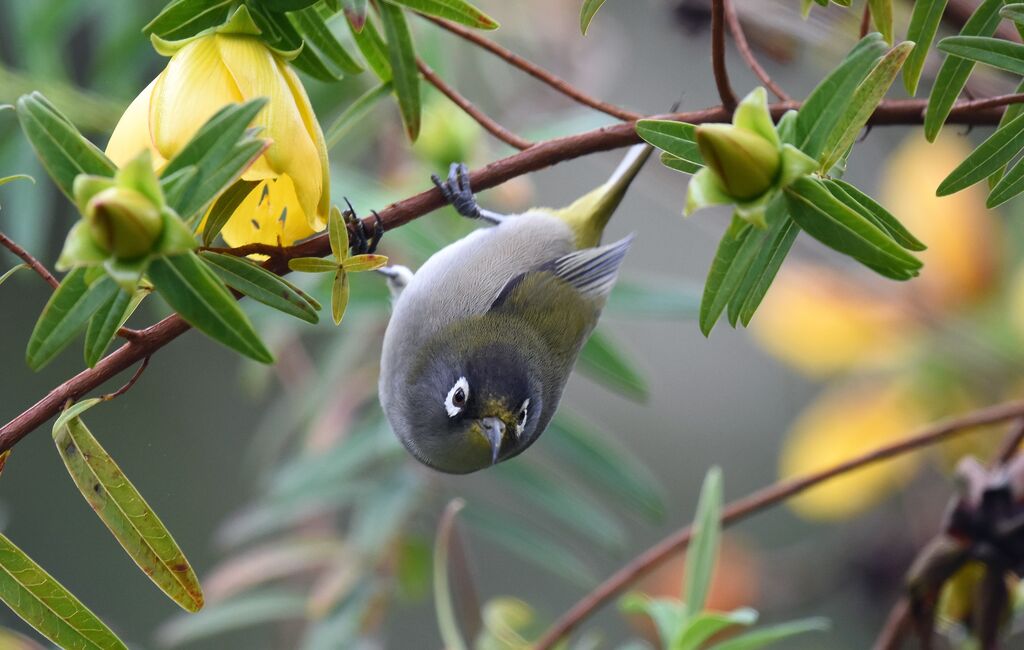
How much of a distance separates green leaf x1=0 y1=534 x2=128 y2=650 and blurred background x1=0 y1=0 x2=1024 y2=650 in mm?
421

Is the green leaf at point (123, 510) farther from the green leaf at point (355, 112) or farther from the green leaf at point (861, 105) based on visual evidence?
the green leaf at point (861, 105)

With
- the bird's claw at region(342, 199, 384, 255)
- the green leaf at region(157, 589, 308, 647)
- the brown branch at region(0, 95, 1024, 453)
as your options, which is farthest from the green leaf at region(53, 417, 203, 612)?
the green leaf at region(157, 589, 308, 647)

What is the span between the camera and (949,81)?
792 mm

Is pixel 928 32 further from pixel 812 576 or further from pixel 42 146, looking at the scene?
pixel 812 576

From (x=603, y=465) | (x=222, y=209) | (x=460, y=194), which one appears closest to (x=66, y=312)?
(x=222, y=209)

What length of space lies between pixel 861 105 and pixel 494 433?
672 mm

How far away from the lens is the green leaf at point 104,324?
64 centimetres

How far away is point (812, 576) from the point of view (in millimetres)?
2318

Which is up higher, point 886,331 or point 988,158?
point 988,158

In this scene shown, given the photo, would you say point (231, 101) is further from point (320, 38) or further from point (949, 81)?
point (949, 81)

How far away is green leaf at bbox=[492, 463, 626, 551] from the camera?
1.60 metres

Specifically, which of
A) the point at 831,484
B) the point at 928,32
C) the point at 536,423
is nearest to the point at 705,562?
the point at 536,423

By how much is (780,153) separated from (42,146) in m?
0.42

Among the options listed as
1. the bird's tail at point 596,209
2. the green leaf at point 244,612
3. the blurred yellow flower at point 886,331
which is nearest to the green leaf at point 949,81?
the bird's tail at point 596,209
